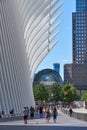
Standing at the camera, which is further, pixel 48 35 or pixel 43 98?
pixel 43 98

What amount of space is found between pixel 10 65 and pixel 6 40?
8.07ft

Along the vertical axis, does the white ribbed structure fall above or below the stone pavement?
above

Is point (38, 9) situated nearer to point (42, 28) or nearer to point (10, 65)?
point (42, 28)

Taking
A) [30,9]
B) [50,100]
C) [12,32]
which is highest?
[30,9]

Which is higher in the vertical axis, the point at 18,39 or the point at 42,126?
the point at 18,39

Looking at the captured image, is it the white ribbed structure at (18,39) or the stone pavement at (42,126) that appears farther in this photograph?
the white ribbed structure at (18,39)

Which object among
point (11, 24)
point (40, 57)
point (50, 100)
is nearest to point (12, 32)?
point (11, 24)

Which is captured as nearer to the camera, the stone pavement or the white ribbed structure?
the stone pavement

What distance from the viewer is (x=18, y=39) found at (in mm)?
48750

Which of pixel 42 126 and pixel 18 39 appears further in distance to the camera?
pixel 18 39

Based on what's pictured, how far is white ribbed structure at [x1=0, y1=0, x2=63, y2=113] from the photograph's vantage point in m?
36.4

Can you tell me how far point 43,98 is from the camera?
130m

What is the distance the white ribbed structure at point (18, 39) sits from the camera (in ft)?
119

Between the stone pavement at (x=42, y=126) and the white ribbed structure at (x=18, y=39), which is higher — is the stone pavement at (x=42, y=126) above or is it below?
below
